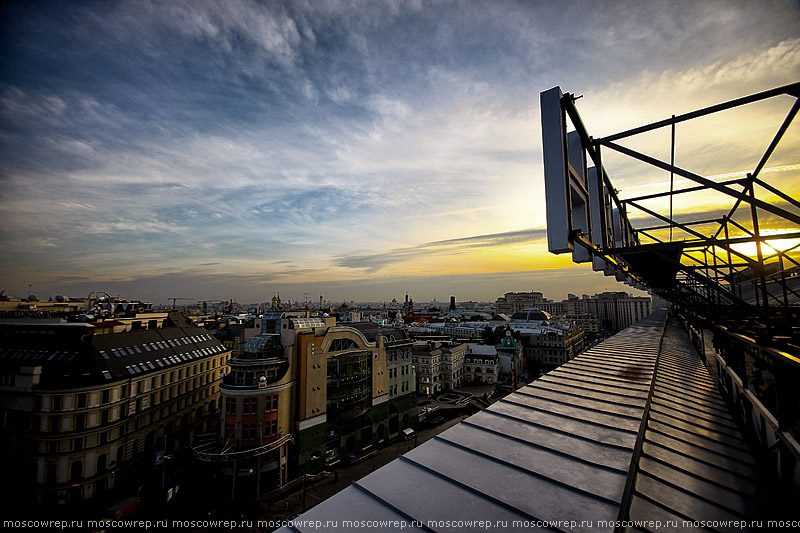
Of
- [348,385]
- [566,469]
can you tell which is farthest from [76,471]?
[566,469]

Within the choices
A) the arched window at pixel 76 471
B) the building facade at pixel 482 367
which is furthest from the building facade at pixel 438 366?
the arched window at pixel 76 471

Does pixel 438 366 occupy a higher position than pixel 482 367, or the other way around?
pixel 438 366

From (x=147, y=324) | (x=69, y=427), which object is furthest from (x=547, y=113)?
(x=147, y=324)

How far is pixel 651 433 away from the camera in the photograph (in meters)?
5.29

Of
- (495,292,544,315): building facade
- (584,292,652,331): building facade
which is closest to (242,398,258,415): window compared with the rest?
(584,292,652,331): building facade

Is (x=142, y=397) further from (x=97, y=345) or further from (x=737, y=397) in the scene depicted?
(x=737, y=397)

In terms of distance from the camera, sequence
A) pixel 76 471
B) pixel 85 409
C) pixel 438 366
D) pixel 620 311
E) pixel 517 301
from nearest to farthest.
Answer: pixel 76 471, pixel 85 409, pixel 438 366, pixel 620 311, pixel 517 301

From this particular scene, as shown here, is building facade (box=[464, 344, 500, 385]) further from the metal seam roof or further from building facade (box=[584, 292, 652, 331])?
building facade (box=[584, 292, 652, 331])

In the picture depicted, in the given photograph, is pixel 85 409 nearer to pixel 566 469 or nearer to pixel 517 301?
pixel 566 469

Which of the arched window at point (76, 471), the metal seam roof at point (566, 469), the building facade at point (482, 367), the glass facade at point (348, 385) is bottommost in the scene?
the building facade at point (482, 367)

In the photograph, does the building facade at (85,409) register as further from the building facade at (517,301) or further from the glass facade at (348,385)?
the building facade at (517,301)

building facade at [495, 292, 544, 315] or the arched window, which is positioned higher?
building facade at [495, 292, 544, 315]

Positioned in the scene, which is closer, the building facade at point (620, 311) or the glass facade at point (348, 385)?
the glass facade at point (348, 385)

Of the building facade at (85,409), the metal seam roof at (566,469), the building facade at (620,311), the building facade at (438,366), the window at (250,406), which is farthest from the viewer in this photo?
the building facade at (620,311)
